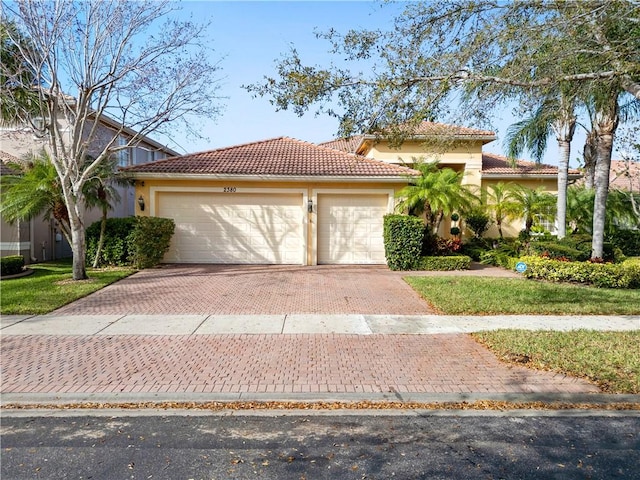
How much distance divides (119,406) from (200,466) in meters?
1.81

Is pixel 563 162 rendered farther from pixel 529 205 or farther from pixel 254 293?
A: pixel 254 293

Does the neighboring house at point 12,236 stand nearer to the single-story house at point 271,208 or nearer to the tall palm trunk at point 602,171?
the single-story house at point 271,208

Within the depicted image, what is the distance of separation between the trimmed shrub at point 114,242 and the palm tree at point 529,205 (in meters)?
14.2

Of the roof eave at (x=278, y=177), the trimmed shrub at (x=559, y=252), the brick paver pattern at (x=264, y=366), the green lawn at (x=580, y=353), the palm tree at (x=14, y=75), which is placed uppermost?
the palm tree at (x=14, y=75)

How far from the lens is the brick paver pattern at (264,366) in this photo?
5586 mm

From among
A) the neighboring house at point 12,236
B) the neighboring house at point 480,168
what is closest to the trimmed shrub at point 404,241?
the neighboring house at point 480,168

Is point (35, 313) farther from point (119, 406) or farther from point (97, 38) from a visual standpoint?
point (97, 38)

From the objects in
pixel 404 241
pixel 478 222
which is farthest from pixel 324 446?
pixel 478 222

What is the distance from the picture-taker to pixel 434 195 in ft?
50.7

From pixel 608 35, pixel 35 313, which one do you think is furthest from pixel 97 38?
pixel 608 35

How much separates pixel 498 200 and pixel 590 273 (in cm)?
664

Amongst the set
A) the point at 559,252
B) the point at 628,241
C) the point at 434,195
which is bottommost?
the point at 559,252

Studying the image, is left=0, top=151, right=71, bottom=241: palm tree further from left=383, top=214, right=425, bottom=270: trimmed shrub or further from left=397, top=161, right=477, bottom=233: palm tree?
left=397, top=161, right=477, bottom=233: palm tree

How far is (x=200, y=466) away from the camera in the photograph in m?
3.84
